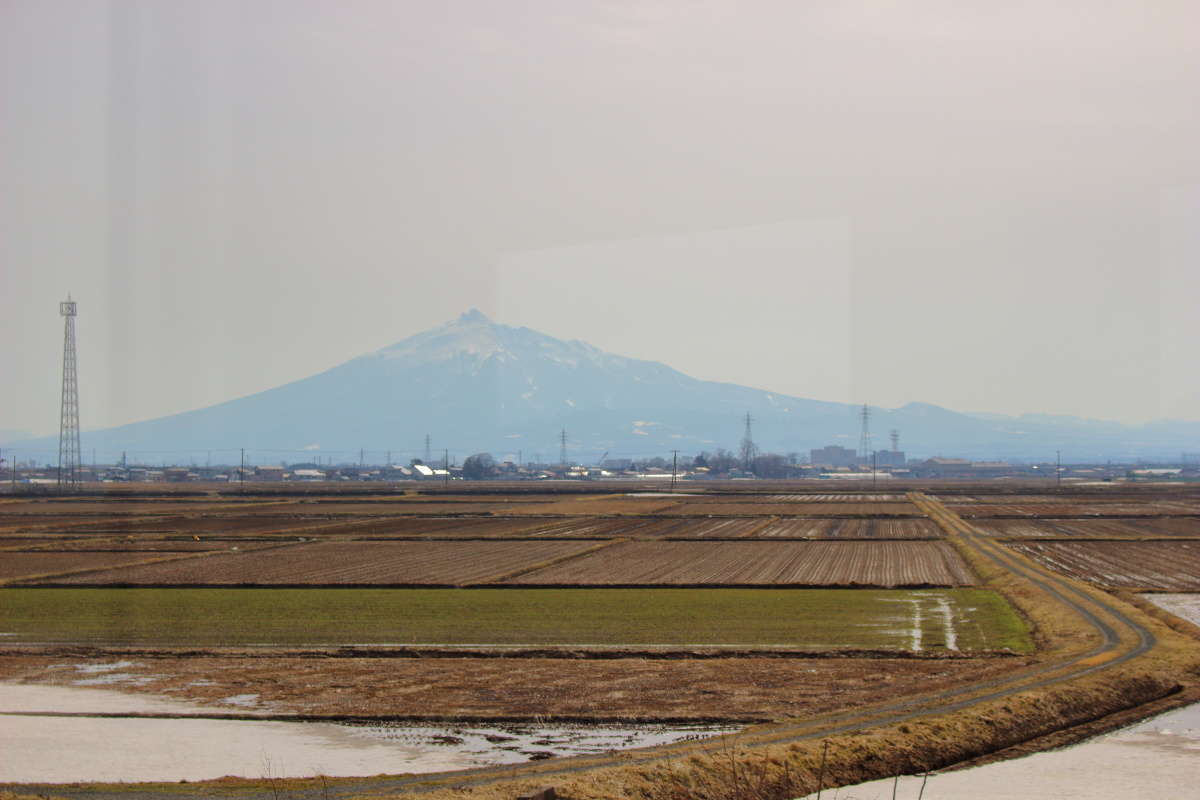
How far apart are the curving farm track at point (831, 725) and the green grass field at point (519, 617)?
2504mm

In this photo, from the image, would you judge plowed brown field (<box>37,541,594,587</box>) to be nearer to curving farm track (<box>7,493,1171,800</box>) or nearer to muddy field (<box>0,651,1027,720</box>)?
muddy field (<box>0,651,1027,720</box>)

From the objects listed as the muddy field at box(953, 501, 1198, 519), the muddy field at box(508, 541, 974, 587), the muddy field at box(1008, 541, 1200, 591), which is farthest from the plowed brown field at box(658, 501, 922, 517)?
the muddy field at box(508, 541, 974, 587)

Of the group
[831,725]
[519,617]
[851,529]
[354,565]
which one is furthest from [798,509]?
[831,725]

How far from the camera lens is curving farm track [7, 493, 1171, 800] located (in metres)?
17.2

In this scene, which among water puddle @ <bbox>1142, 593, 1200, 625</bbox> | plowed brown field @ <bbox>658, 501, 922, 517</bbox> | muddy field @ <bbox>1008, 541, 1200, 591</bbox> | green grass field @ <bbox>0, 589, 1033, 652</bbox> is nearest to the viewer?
green grass field @ <bbox>0, 589, 1033, 652</bbox>

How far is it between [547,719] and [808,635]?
39.3 ft

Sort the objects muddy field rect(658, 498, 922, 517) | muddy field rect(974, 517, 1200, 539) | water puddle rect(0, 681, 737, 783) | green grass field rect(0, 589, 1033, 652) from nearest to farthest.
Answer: water puddle rect(0, 681, 737, 783) < green grass field rect(0, 589, 1033, 652) < muddy field rect(974, 517, 1200, 539) < muddy field rect(658, 498, 922, 517)

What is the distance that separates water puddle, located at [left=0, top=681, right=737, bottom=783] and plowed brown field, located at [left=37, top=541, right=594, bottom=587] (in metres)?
24.7

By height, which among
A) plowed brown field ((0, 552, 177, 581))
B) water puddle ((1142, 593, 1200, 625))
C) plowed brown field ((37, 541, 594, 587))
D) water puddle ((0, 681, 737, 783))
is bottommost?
plowed brown field ((0, 552, 177, 581))

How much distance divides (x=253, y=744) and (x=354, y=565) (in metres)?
35.0

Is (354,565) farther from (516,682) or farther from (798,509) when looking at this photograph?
(798,509)

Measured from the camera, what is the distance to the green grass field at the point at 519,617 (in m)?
32.3

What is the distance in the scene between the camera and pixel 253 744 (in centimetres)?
2086

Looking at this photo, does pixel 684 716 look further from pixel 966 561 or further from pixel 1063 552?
pixel 1063 552
